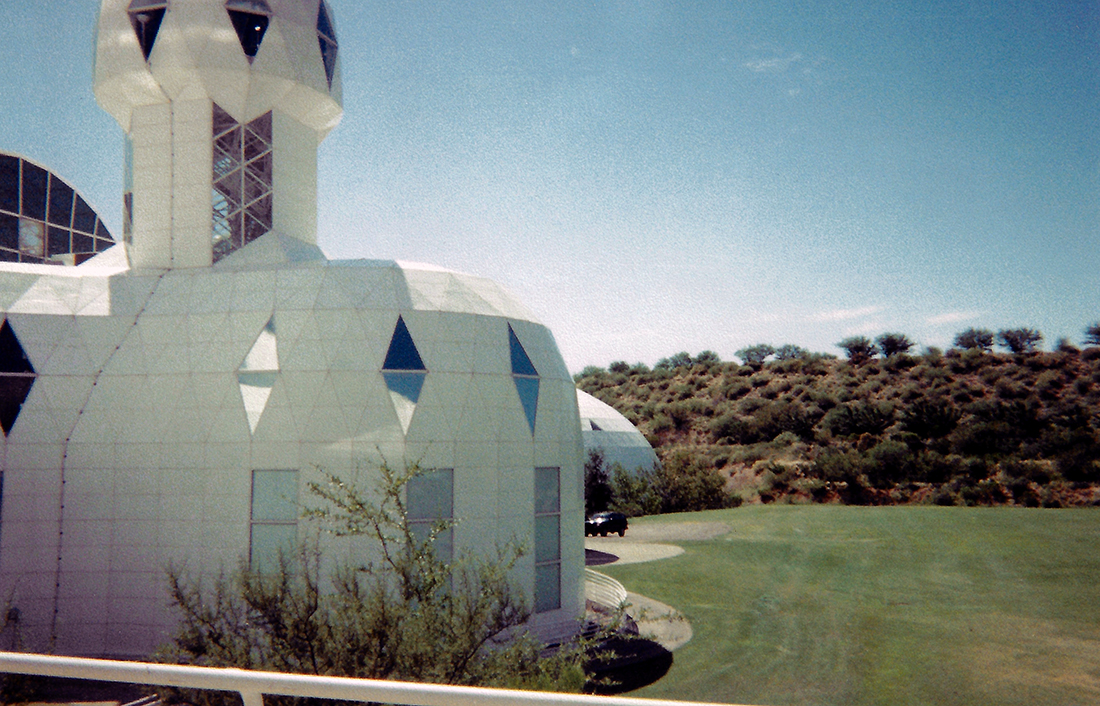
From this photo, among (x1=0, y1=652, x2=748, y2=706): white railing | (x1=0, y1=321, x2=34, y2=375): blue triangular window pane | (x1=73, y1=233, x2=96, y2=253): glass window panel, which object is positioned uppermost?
(x1=73, y1=233, x2=96, y2=253): glass window panel

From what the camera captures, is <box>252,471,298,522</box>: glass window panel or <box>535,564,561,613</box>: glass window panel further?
<box>535,564,561,613</box>: glass window panel

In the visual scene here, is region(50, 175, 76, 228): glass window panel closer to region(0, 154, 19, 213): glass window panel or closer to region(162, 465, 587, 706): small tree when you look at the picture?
region(0, 154, 19, 213): glass window panel

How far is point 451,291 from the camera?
653 inches

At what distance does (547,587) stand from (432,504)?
3527 millimetres

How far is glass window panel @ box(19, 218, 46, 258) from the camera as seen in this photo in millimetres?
23062

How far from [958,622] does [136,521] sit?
64.0ft

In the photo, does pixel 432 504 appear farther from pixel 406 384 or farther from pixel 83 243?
pixel 83 243

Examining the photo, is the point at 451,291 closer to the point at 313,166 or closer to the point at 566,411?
the point at 566,411

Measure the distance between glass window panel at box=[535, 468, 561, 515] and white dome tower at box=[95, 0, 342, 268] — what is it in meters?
9.86

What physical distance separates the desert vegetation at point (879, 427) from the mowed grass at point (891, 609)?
25.2 feet

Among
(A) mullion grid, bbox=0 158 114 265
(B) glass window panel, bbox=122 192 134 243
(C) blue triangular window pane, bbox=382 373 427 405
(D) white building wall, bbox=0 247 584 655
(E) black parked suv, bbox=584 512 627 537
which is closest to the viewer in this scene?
(D) white building wall, bbox=0 247 584 655

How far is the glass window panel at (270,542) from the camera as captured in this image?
47.1 ft

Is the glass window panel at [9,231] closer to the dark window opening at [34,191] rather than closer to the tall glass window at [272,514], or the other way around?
the dark window opening at [34,191]

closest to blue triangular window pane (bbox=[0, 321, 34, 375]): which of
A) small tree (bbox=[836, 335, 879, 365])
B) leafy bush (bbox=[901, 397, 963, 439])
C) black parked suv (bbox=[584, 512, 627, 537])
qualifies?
black parked suv (bbox=[584, 512, 627, 537])
